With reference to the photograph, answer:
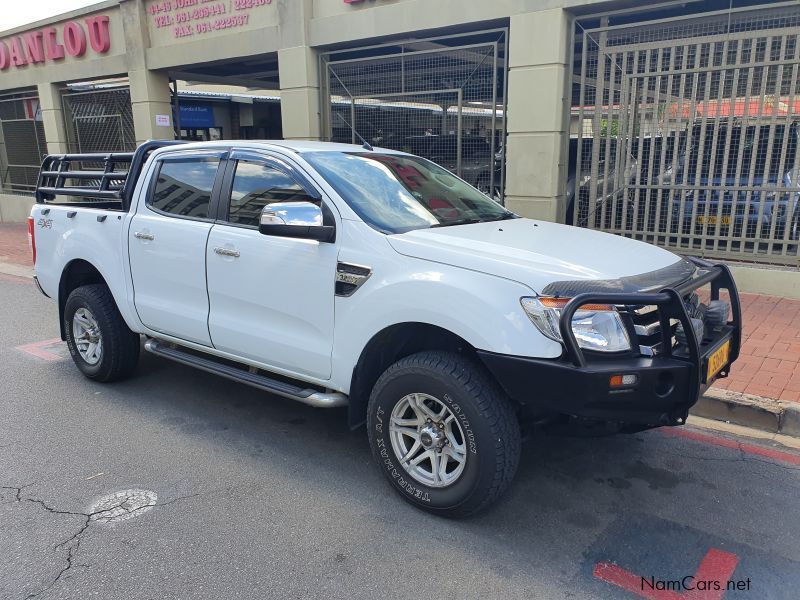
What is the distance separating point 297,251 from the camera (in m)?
3.59

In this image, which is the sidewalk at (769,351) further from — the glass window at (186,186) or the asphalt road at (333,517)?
the glass window at (186,186)

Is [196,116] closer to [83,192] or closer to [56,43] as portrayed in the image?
[56,43]

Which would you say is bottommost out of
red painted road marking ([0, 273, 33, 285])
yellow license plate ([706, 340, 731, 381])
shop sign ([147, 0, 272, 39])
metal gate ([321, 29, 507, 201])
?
red painted road marking ([0, 273, 33, 285])

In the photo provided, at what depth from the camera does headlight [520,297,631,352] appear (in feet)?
9.09

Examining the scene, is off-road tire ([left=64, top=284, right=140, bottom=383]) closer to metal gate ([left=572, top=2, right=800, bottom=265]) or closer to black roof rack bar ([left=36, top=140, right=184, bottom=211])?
black roof rack bar ([left=36, top=140, right=184, bottom=211])

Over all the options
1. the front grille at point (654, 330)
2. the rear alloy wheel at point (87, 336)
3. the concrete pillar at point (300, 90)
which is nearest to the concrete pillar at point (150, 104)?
the concrete pillar at point (300, 90)

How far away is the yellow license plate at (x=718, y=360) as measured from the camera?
120 inches

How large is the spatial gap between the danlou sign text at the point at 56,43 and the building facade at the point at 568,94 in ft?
5.00

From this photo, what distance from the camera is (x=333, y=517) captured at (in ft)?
10.6

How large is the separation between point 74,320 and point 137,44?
31.6 feet

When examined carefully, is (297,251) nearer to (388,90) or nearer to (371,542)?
(371,542)

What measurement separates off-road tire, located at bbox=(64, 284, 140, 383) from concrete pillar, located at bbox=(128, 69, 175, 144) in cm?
884

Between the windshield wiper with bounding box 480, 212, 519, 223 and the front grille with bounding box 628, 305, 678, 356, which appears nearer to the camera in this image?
the front grille with bounding box 628, 305, 678, 356

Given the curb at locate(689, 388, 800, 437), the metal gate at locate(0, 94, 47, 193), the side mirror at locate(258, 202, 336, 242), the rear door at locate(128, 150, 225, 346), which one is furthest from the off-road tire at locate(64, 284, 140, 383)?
the metal gate at locate(0, 94, 47, 193)
